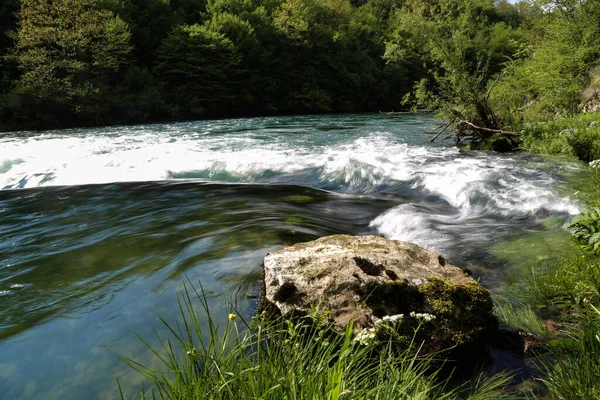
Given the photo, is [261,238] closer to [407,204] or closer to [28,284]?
[28,284]

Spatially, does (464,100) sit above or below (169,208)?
above

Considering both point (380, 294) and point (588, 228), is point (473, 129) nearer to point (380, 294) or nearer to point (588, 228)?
point (588, 228)

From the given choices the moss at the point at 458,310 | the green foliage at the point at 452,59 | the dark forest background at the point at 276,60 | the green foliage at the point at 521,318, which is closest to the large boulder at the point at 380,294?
the moss at the point at 458,310

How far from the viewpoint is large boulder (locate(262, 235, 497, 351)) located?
2631mm

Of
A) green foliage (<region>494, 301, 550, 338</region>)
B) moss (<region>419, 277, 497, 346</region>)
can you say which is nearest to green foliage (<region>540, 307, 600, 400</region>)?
moss (<region>419, 277, 497, 346</region>)

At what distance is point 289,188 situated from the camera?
325 inches

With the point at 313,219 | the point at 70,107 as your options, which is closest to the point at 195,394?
the point at 313,219

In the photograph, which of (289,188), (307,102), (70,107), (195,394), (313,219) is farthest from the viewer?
(307,102)

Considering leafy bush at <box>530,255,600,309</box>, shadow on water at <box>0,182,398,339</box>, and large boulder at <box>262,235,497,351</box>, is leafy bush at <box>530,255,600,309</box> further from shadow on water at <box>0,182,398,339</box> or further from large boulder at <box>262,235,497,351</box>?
shadow on water at <box>0,182,398,339</box>

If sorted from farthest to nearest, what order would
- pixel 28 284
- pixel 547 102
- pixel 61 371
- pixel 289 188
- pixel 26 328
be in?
pixel 547 102, pixel 289 188, pixel 28 284, pixel 26 328, pixel 61 371

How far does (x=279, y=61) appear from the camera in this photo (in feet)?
144

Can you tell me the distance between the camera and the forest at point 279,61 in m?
11.8

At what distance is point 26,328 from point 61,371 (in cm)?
81

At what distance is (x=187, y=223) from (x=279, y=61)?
41.3 metres
